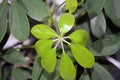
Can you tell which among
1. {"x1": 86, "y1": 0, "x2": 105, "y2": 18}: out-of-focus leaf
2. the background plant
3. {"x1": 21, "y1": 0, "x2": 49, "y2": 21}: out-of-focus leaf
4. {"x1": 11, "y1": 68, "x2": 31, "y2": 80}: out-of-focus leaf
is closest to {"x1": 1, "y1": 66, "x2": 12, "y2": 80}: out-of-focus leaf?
{"x1": 11, "y1": 68, "x2": 31, "y2": 80}: out-of-focus leaf

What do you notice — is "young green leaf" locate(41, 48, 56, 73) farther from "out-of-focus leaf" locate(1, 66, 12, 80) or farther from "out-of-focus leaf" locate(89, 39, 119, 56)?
"out-of-focus leaf" locate(1, 66, 12, 80)

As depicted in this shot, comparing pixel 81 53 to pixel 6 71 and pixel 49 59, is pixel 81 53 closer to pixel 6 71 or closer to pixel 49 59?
pixel 49 59

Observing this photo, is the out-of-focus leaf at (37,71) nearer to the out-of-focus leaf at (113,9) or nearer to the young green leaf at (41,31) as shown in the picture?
the young green leaf at (41,31)

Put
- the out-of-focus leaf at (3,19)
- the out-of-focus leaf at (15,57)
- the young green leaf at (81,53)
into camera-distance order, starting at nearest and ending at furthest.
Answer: the young green leaf at (81,53) → the out-of-focus leaf at (3,19) → the out-of-focus leaf at (15,57)

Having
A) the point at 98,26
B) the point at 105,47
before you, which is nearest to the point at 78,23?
the point at 98,26

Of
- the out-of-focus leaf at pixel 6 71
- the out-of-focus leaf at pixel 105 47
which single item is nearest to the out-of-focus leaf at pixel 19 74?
the out-of-focus leaf at pixel 6 71

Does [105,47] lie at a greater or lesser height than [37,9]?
lesser

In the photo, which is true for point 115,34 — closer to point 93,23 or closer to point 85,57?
point 93,23
